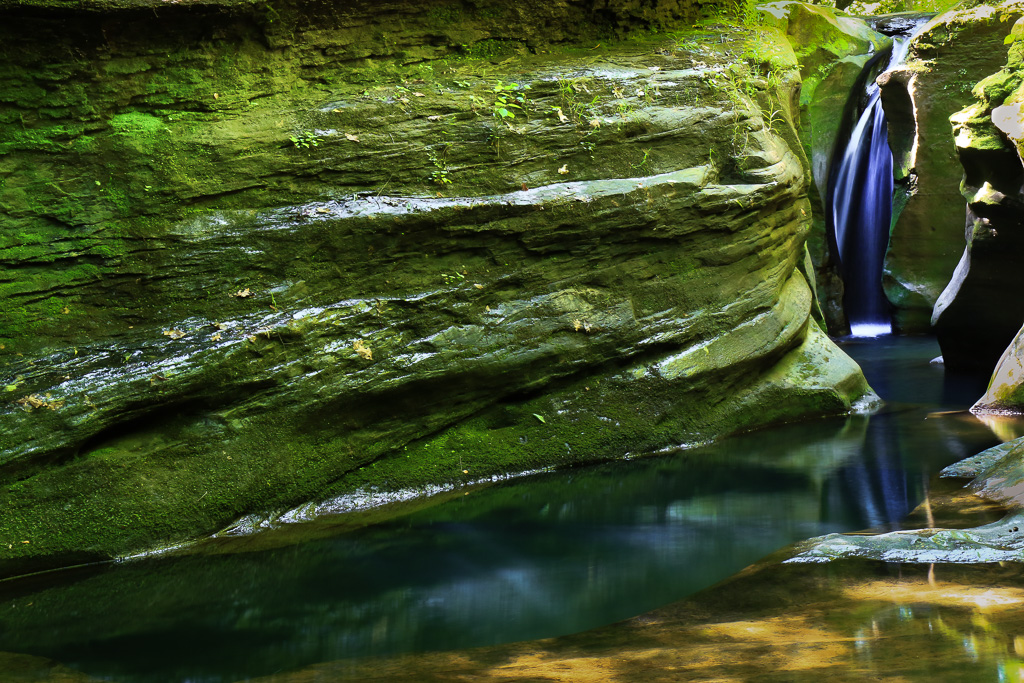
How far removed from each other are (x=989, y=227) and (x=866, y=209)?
5.85 metres

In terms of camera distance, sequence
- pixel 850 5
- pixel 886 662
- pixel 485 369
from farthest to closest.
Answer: pixel 850 5, pixel 485 369, pixel 886 662

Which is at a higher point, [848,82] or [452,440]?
[848,82]

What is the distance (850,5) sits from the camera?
19.3 m

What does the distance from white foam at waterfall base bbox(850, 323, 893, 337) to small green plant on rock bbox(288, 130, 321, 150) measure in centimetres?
1167

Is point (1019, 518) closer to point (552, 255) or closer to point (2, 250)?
point (552, 255)

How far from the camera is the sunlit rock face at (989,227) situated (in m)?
7.75

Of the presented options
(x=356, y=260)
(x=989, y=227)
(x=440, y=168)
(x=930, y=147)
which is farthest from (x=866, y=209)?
(x=356, y=260)

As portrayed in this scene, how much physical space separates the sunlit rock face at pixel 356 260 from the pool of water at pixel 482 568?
0.50 meters

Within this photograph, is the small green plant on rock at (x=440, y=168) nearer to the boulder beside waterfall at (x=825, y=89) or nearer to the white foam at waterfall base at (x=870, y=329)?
the boulder beside waterfall at (x=825, y=89)

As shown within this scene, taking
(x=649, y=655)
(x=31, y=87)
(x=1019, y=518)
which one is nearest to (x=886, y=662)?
(x=649, y=655)

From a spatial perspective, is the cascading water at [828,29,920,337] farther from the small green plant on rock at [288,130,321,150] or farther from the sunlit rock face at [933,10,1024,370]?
the small green plant on rock at [288,130,321,150]

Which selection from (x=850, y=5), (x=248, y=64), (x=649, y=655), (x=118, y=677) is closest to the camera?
(x=649, y=655)

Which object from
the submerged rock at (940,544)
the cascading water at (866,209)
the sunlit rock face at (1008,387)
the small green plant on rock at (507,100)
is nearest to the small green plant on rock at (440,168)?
the small green plant on rock at (507,100)

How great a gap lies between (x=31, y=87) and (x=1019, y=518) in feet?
20.8
